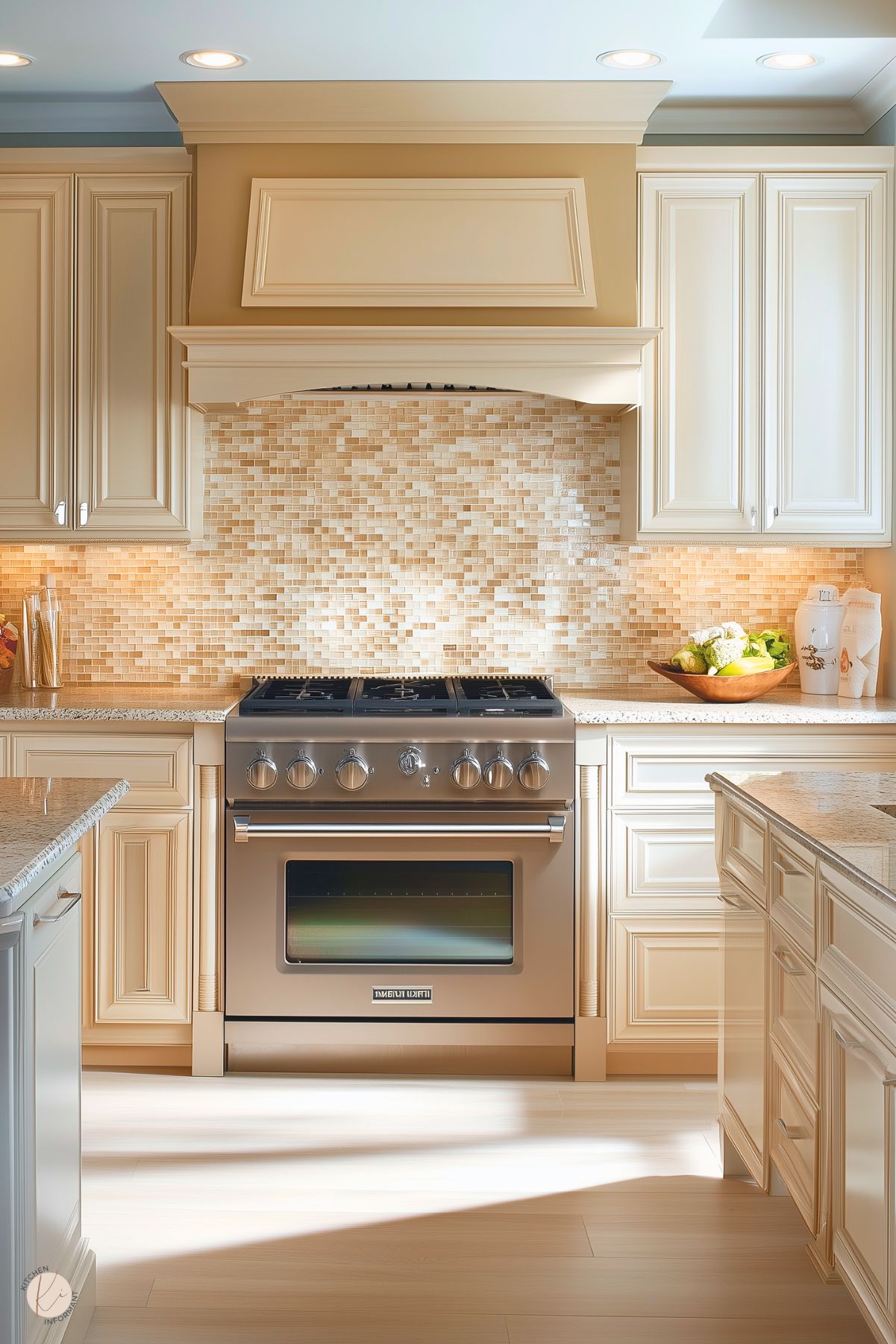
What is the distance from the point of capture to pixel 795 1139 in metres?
2.11

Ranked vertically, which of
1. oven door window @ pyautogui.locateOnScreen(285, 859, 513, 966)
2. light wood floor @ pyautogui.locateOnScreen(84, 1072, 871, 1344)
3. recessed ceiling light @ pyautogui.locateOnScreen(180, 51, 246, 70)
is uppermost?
recessed ceiling light @ pyautogui.locateOnScreen(180, 51, 246, 70)

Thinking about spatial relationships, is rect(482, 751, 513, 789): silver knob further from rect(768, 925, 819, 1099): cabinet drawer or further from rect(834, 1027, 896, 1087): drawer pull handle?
→ rect(834, 1027, 896, 1087): drawer pull handle

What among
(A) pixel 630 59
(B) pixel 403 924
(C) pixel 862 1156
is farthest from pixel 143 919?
(A) pixel 630 59

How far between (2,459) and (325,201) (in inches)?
46.9

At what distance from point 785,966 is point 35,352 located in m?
2.65

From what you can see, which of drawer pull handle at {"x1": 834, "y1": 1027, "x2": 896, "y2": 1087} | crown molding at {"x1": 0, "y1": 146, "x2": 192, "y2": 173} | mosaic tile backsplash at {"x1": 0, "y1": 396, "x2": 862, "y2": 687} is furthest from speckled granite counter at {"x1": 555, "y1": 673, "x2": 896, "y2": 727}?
crown molding at {"x1": 0, "y1": 146, "x2": 192, "y2": 173}

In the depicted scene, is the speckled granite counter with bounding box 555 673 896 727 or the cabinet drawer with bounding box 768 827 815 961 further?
the speckled granite counter with bounding box 555 673 896 727

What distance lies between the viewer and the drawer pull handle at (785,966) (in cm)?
207

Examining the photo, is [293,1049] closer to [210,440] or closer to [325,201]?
[210,440]

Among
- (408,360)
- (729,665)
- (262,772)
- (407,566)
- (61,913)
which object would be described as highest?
(408,360)

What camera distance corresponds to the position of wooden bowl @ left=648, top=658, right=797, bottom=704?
131 inches

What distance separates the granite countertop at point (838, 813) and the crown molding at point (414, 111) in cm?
190

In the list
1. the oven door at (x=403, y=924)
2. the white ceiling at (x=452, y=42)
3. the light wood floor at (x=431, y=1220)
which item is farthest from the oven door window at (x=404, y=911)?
the white ceiling at (x=452, y=42)

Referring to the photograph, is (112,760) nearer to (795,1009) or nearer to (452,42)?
(795,1009)
